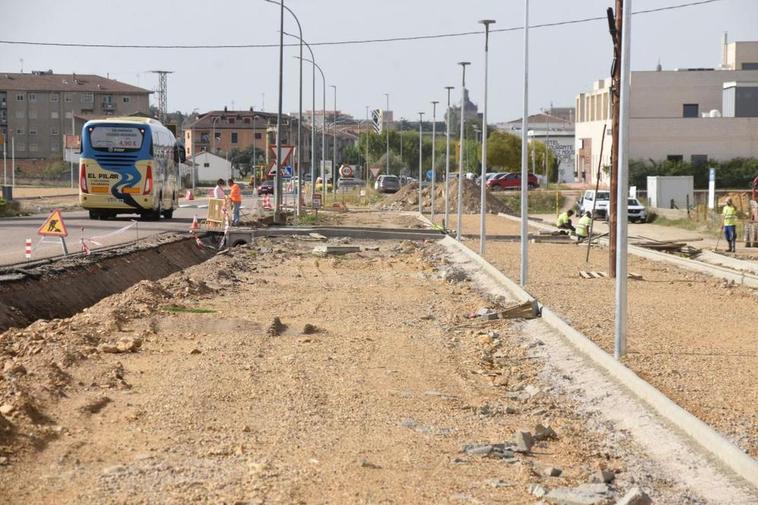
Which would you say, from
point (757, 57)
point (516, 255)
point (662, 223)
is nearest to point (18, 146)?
point (757, 57)

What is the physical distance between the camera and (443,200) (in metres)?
78.7

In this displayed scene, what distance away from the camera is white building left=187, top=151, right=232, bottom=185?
425 ft

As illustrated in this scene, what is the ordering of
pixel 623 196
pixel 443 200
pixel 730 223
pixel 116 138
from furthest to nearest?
pixel 443 200 → pixel 116 138 → pixel 730 223 → pixel 623 196

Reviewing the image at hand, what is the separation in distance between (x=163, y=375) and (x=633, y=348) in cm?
566

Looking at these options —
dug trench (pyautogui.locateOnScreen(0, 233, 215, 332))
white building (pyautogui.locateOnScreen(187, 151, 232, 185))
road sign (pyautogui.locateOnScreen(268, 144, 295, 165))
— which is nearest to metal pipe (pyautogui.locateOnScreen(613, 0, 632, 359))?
dug trench (pyautogui.locateOnScreen(0, 233, 215, 332))

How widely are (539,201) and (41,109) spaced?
6883 centimetres

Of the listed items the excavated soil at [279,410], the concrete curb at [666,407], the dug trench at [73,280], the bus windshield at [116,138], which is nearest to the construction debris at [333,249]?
the dug trench at [73,280]

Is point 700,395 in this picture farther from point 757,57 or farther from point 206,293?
point 757,57

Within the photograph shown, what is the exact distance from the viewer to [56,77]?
136125 millimetres

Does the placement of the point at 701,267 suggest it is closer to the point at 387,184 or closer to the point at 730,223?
the point at 730,223

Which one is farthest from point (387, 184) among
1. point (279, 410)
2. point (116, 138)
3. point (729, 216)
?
point (279, 410)

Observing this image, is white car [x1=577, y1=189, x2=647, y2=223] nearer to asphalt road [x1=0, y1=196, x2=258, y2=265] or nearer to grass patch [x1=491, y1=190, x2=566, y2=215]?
grass patch [x1=491, y1=190, x2=566, y2=215]

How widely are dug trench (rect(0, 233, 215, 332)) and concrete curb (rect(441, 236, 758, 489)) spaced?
7293 mm

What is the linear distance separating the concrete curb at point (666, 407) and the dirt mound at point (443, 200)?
5860 cm
